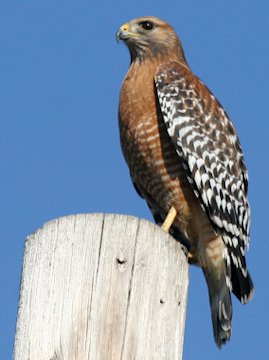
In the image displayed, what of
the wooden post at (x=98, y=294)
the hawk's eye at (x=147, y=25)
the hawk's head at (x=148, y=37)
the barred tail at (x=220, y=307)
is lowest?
the wooden post at (x=98, y=294)

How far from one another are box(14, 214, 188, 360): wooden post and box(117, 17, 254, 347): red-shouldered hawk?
287cm

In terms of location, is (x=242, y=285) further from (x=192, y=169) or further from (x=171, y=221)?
(x=192, y=169)

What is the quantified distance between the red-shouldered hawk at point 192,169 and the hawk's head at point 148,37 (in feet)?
1.08

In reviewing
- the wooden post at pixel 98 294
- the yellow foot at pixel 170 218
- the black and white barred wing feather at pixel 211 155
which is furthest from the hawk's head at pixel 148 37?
the wooden post at pixel 98 294

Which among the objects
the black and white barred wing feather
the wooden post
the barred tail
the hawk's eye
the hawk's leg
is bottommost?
the wooden post

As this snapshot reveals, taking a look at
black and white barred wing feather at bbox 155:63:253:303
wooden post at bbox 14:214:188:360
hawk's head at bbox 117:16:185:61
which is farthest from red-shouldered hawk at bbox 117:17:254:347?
wooden post at bbox 14:214:188:360

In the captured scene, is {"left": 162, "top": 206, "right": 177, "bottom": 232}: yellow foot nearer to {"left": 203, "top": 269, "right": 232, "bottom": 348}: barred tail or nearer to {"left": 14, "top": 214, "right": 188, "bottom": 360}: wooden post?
{"left": 203, "top": 269, "right": 232, "bottom": 348}: barred tail

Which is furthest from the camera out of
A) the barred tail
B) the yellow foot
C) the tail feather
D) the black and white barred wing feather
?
the yellow foot

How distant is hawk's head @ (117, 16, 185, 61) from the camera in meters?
8.27

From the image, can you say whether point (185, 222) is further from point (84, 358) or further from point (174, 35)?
point (84, 358)

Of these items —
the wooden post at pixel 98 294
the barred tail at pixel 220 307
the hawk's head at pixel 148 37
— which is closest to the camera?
the wooden post at pixel 98 294

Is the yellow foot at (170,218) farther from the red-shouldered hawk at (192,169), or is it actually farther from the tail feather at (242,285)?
the tail feather at (242,285)

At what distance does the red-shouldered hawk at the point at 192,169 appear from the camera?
7.34 metres

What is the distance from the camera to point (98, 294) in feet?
13.1
